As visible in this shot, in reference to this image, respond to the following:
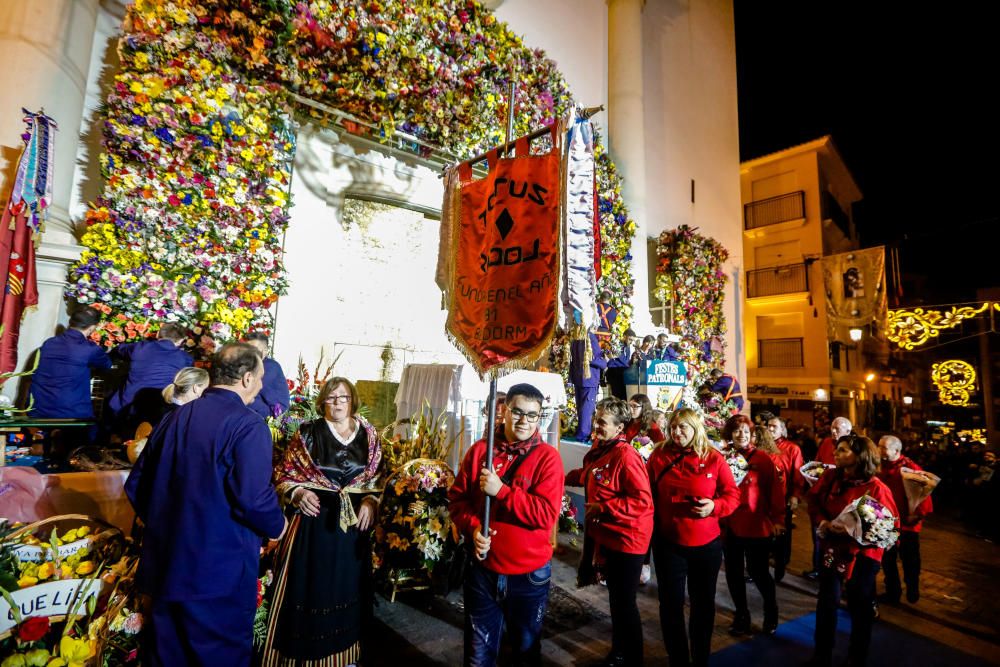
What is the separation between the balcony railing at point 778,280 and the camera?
2314 cm

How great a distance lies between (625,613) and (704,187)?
12.6 meters

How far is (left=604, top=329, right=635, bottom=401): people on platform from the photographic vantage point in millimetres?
8555

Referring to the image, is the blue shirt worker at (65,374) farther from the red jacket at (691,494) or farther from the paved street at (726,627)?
the red jacket at (691,494)

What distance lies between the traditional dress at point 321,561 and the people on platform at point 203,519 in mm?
578

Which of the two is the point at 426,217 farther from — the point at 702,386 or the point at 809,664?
the point at 809,664

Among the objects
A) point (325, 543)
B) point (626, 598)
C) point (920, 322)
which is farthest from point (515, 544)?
point (920, 322)

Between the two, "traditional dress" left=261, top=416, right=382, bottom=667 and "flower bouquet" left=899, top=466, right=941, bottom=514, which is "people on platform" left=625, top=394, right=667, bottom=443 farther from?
"traditional dress" left=261, top=416, right=382, bottom=667

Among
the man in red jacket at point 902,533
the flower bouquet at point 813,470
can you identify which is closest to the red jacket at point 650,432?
the flower bouquet at point 813,470

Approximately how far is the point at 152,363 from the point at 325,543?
2.88 metres

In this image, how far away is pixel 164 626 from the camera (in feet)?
7.57

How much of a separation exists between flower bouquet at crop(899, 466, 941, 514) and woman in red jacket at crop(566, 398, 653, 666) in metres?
3.82

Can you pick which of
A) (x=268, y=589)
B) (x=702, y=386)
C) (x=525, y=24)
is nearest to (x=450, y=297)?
(x=268, y=589)

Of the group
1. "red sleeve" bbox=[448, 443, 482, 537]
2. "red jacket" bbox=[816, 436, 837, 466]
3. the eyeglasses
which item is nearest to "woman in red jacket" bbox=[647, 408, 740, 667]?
the eyeglasses

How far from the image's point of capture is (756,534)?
14.1 ft
